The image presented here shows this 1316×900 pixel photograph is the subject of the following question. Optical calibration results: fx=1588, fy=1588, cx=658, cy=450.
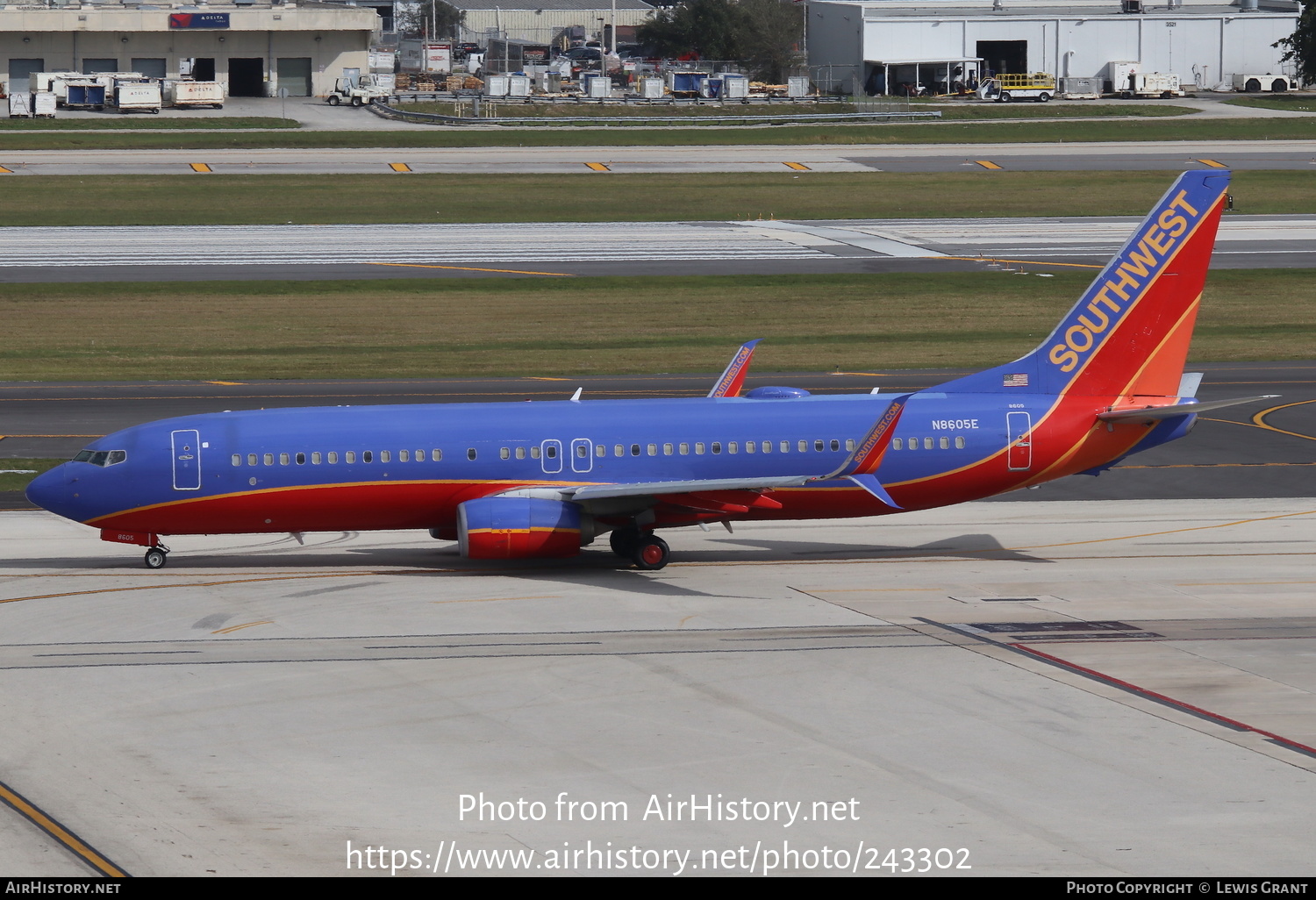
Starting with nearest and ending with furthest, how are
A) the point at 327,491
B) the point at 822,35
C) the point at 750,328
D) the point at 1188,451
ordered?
the point at 327,491 → the point at 1188,451 → the point at 750,328 → the point at 822,35

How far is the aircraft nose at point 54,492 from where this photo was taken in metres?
38.6

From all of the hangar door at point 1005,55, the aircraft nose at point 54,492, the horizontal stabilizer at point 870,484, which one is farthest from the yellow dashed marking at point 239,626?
the hangar door at point 1005,55

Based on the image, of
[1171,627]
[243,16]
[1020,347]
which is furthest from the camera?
[243,16]

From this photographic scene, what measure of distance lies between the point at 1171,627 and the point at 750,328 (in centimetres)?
4128

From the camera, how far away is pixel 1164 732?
26859 mm

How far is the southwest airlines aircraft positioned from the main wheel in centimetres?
5

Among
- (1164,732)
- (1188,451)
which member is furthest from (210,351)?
(1164,732)

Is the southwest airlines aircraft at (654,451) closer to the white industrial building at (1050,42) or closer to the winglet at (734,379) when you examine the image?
the winglet at (734,379)

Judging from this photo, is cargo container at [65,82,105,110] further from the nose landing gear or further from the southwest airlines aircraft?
the nose landing gear

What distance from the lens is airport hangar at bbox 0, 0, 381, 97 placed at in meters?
169

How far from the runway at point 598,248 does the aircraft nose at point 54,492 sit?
4634 centimetres

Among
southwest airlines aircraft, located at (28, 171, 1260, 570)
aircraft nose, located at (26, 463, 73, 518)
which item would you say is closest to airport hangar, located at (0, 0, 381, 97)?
aircraft nose, located at (26, 463, 73, 518)

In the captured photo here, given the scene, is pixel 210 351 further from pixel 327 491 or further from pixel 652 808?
pixel 652 808

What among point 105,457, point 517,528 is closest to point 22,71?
point 105,457
